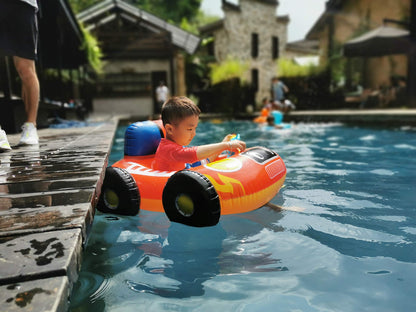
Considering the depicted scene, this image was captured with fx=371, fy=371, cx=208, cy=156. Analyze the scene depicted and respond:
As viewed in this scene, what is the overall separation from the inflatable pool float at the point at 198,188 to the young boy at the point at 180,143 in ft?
0.39

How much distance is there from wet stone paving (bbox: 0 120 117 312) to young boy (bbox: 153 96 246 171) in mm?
600

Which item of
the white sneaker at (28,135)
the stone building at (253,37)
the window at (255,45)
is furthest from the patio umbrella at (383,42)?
the white sneaker at (28,135)

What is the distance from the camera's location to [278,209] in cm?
300

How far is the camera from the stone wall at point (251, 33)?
1040 inches

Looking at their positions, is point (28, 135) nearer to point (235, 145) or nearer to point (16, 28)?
point (16, 28)

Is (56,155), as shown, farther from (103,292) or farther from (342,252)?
(342,252)

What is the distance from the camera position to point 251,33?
27484 millimetres

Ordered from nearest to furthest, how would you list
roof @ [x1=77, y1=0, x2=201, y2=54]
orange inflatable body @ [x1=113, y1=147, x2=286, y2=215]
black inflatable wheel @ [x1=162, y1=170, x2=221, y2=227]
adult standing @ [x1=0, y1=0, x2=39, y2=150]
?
Answer: black inflatable wheel @ [x1=162, y1=170, x2=221, y2=227]
orange inflatable body @ [x1=113, y1=147, x2=286, y2=215]
adult standing @ [x1=0, y1=0, x2=39, y2=150]
roof @ [x1=77, y1=0, x2=201, y2=54]

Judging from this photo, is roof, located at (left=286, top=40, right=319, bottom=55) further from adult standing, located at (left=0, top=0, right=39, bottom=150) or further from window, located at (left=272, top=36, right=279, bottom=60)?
adult standing, located at (left=0, top=0, right=39, bottom=150)

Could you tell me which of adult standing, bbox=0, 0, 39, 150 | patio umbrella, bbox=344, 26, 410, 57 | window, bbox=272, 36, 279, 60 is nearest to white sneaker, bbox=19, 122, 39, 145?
adult standing, bbox=0, 0, 39, 150

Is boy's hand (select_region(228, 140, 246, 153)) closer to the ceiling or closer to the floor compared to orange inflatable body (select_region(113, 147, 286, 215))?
closer to the ceiling

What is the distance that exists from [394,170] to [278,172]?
2.35m

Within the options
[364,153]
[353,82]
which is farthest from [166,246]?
[353,82]

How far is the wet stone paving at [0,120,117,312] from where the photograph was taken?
960mm
